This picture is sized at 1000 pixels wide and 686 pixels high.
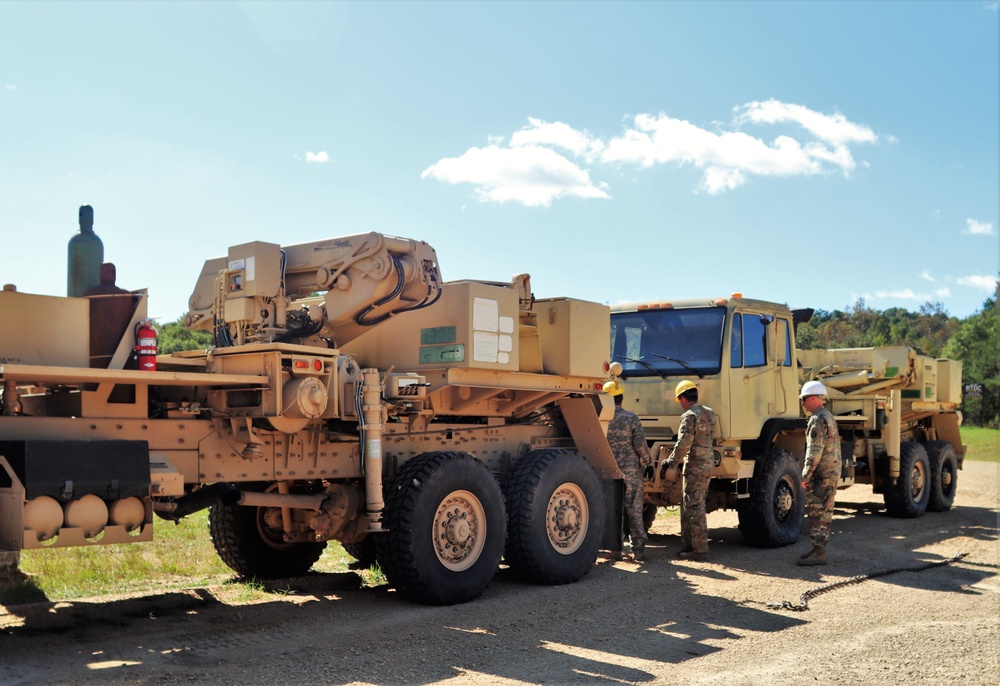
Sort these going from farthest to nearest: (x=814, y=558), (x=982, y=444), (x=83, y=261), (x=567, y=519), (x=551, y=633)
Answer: (x=982, y=444) → (x=814, y=558) → (x=567, y=519) → (x=551, y=633) → (x=83, y=261)

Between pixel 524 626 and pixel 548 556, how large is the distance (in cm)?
153

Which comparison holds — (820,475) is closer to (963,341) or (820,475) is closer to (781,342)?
(781,342)

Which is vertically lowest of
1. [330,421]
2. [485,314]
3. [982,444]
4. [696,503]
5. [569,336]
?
[982,444]

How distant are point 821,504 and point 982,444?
79.6 feet

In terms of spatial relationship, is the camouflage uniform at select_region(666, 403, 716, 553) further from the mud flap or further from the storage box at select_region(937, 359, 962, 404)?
the storage box at select_region(937, 359, 962, 404)

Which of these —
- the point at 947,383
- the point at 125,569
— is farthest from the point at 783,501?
the point at 125,569

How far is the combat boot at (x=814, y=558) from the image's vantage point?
10297 millimetres

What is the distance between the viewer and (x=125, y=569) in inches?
376

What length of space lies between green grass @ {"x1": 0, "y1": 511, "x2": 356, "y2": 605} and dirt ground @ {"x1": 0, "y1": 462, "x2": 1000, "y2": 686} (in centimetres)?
49

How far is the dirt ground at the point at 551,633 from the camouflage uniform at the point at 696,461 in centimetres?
69

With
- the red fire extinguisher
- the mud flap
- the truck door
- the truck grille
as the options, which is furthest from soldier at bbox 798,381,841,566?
the red fire extinguisher

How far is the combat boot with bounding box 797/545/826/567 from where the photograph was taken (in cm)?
1030

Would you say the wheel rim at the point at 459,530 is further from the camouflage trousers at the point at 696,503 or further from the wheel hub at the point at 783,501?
the wheel hub at the point at 783,501

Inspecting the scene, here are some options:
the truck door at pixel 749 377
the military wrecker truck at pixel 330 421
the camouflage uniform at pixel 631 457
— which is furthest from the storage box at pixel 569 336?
the truck door at pixel 749 377
